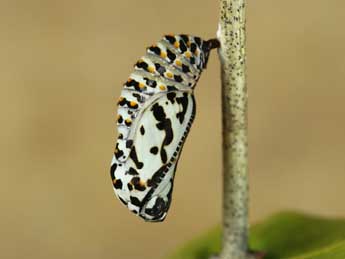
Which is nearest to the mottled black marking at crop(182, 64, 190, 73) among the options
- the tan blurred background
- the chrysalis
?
the chrysalis

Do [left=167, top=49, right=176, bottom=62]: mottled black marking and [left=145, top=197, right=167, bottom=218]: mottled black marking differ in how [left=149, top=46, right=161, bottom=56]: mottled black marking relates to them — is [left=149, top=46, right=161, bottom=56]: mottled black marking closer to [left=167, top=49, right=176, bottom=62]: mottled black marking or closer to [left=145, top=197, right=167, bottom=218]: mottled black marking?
[left=167, top=49, right=176, bottom=62]: mottled black marking
